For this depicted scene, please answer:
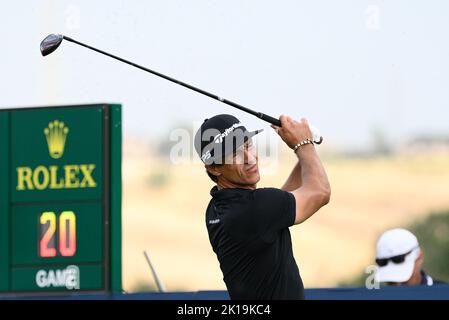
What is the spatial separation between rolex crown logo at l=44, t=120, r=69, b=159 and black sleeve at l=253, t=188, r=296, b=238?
415 centimetres

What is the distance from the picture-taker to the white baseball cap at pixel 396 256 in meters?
9.66

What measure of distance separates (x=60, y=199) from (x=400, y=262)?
2.61 m

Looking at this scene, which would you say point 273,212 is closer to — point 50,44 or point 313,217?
point 50,44

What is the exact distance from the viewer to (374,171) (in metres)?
31.7

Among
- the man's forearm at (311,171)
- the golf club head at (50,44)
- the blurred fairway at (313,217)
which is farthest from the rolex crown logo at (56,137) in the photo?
the blurred fairway at (313,217)

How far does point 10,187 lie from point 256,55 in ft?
32.4

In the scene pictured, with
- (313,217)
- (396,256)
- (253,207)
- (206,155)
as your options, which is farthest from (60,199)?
(313,217)

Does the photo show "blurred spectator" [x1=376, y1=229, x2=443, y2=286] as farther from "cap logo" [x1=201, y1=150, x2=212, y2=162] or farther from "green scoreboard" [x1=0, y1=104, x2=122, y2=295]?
"cap logo" [x1=201, y1=150, x2=212, y2=162]

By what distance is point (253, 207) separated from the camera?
703 cm

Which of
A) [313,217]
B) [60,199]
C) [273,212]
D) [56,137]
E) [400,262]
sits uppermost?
[56,137]

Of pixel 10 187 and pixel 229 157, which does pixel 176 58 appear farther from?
pixel 229 157

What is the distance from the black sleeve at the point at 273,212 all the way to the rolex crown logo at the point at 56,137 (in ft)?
13.6

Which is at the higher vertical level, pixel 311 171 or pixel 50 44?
pixel 50 44

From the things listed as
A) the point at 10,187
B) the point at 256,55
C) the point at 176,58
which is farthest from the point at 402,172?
the point at 10,187
